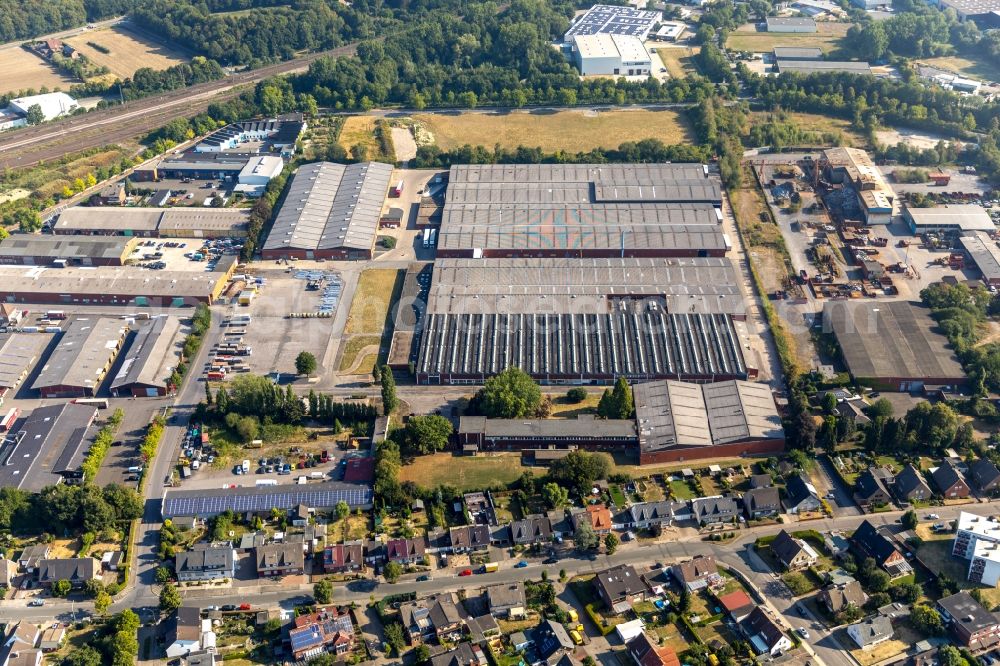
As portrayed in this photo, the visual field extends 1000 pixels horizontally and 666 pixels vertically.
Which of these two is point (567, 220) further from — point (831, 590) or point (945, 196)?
point (831, 590)

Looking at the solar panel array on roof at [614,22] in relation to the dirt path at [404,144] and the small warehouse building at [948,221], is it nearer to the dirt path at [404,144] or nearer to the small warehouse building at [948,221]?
the dirt path at [404,144]

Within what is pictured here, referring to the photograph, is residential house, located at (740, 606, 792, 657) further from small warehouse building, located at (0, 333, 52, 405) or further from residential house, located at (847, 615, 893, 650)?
small warehouse building, located at (0, 333, 52, 405)

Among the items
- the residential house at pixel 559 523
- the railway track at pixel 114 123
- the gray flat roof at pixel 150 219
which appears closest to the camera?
the residential house at pixel 559 523

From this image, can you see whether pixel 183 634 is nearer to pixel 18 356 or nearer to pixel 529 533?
pixel 529 533

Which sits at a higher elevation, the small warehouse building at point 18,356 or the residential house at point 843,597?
the small warehouse building at point 18,356

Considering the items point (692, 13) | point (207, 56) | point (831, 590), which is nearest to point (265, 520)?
point (831, 590)

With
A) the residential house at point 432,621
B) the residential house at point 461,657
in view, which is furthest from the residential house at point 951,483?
the residential house at point 432,621
